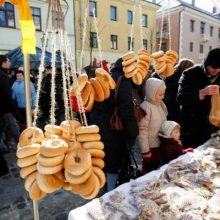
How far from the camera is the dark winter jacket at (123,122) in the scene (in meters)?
1.83

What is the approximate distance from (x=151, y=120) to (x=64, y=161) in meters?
1.21

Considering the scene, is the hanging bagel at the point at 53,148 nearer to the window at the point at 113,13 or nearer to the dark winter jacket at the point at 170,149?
the dark winter jacket at the point at 170,149

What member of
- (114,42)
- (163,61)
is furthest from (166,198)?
→ (114,42)

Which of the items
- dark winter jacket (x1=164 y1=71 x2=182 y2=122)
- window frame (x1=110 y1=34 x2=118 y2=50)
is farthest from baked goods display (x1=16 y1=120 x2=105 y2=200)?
window frame (x1=110 y1=34 x2=118 y2=50)

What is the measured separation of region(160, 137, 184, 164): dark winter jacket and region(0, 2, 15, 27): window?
1195cm

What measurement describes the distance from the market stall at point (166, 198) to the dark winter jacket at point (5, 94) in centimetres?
214

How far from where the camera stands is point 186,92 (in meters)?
2.19

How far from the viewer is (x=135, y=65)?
5.27 ft

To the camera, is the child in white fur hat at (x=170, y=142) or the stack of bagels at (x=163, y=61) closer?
the stack of bagels at (x=163, y=61)

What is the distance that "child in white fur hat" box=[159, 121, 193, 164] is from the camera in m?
1.93

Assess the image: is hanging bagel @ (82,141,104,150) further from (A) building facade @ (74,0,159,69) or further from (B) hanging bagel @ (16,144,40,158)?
(A) building facade @ (74,0,159,69)

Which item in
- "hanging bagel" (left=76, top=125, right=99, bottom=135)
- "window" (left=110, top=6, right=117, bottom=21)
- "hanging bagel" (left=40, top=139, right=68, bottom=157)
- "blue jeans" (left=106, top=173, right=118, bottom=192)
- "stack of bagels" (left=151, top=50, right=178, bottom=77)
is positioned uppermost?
"window" (left=110, top=6, right=117, bottom=21)

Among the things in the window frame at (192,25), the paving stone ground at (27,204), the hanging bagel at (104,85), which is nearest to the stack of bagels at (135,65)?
the hanging bagel at (104,85)

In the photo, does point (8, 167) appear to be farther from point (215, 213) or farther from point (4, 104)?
point (215, 213)
